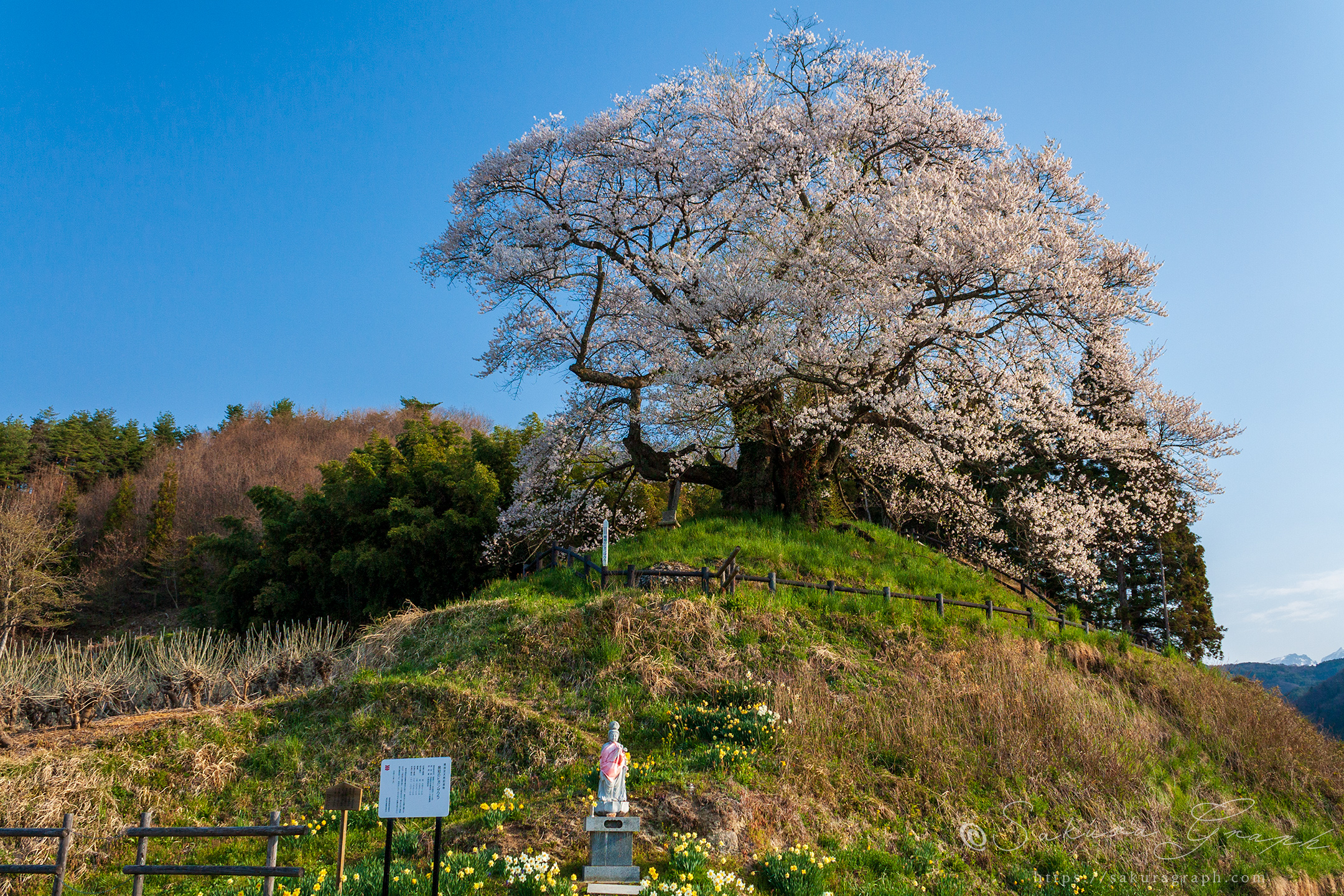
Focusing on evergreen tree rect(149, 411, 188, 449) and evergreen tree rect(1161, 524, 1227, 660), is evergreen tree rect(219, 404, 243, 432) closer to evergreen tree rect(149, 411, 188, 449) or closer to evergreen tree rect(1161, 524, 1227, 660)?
evergreen tree rect(149, 411, 188, 449)

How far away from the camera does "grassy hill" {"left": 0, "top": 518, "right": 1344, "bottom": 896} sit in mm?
7820

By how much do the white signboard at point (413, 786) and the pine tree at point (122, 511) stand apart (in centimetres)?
4049

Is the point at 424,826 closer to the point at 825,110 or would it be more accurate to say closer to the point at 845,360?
the point at 845,360

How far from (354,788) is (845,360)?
10.6 meters

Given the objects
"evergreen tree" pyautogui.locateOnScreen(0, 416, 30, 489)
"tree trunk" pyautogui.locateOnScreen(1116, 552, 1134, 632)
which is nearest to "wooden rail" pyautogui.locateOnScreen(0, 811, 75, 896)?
"tree trunk" pyautogui.locateOnScreen(1116, 552, 1134, 632)

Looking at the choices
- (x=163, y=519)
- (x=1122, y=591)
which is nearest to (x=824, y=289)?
(x=1122, y=591)

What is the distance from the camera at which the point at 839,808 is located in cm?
841

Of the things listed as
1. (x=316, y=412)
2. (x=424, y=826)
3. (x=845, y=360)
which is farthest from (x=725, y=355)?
(x=316, y=412)

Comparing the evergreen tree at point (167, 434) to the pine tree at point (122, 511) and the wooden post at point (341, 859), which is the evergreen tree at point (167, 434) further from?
the wooden post at point (341, 859)

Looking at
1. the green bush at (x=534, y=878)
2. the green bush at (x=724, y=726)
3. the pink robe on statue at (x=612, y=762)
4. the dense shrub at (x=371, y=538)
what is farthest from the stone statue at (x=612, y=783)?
the dense shrub at (x=371, y=538)

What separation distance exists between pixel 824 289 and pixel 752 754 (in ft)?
27.9

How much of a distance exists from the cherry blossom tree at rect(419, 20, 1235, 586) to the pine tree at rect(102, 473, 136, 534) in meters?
31.3

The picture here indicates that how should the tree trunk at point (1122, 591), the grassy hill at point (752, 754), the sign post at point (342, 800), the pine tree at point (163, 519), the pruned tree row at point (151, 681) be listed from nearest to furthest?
1. the sign post at point (342, 800)
2. the grassy hill at point (752, 754)
3. the pruned tree row at point (151, 681)
4. the tree trunk at point (1122, 591)
5. the pine tree at point (163, 519)

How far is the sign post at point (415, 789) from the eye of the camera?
6.01 m
